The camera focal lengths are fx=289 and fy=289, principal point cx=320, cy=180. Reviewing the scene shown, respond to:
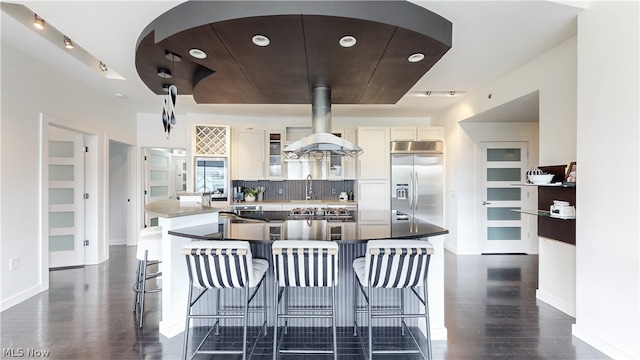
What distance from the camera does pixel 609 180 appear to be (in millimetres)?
2145

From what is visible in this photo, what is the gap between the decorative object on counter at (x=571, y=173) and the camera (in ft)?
8.73

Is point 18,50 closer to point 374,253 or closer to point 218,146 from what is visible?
point 218,146

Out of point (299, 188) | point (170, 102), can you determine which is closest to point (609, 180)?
point (170, 102)

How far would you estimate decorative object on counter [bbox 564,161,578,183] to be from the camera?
2660 mm

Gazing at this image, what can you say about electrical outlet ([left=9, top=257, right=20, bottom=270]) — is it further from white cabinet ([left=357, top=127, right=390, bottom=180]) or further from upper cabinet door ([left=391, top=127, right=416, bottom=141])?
upper cabinet door ([left=391, top=127, right=416, bottom=141])

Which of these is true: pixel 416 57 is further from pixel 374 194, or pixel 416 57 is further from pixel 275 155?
pixel 275 155

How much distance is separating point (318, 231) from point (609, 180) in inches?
87.6

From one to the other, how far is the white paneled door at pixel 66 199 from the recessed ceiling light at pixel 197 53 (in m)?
3.29

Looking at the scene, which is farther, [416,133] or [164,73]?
[416,133]

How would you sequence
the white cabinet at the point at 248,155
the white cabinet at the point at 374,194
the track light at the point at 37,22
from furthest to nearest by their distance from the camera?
the white cabinet at the point at 248,155, the white cabinet at the point at 374,194, the track light at the point at 37,22

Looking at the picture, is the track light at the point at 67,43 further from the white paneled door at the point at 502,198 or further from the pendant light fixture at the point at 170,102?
the white paneled door at the point at 502,198

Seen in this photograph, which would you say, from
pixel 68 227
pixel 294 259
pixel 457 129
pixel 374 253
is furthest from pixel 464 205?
pixel 68 227

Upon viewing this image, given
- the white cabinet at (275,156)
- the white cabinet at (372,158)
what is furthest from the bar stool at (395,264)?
the white cabinet at (275,156)

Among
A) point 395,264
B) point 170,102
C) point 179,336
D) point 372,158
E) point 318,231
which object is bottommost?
point 179,336
